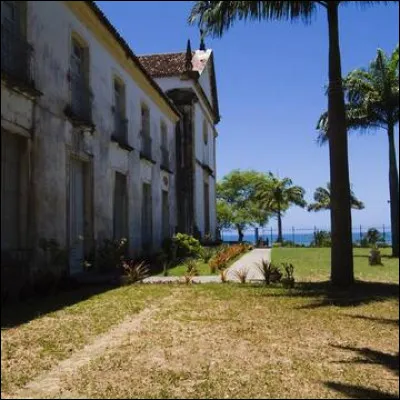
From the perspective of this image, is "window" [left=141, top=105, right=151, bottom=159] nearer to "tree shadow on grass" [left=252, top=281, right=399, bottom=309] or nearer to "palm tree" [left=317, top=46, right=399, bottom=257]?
"palm tree" [left=317, top=46, right=399, bottom=257]

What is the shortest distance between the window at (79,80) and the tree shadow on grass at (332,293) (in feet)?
15.4

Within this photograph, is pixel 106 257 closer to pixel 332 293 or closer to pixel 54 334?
pixel 54 334

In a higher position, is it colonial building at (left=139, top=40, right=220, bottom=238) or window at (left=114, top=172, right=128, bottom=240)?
colonial building at (left=139, top=40, right=220, bottom=238)

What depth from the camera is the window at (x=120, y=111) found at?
47.6ft

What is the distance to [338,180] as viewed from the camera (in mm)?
A: 11289

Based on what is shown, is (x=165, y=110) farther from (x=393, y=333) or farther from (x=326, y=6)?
(x=393, y=333)

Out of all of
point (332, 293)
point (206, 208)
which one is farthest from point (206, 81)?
point (332, 293)

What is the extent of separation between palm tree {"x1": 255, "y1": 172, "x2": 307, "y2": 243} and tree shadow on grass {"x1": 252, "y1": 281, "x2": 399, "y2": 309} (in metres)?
43.8

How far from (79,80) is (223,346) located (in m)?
3.17

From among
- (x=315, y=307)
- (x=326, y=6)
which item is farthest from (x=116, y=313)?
(x=326, y=6)

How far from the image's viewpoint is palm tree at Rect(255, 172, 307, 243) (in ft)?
183

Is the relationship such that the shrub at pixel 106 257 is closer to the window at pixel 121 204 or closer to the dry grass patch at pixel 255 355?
the dry grass patch at pixel 255 355

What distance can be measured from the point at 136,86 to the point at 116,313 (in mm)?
12119

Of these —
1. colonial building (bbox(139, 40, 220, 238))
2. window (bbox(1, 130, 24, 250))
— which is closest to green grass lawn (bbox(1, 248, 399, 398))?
window (bbox(1, 130, 24, 250))
